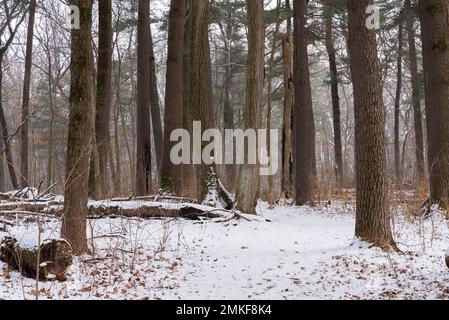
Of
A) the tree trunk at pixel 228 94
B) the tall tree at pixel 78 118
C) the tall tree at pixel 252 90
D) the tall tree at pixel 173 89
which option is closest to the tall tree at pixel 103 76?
the tall tree at pixel 173 89

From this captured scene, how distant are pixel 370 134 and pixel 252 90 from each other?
12.1 ft

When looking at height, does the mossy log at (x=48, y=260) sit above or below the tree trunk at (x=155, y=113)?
below

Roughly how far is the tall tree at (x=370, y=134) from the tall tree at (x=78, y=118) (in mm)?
3655

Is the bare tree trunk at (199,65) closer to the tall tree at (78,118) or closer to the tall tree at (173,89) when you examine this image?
the tall tree at (173,89)

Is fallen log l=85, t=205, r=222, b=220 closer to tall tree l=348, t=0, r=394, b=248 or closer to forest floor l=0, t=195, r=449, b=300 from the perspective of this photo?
forest floor l=0, t=195, r=449, b=300

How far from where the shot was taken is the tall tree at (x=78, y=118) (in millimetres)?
5676

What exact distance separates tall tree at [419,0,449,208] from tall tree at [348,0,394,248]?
128 inches

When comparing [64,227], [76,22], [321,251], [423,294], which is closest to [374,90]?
[321,251]

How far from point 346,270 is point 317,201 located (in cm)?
769

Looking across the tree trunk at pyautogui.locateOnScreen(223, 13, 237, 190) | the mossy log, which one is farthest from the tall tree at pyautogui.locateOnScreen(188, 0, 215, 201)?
the tree trunk at pyautogui.locateOnScreen(223, 13, 237, 190)

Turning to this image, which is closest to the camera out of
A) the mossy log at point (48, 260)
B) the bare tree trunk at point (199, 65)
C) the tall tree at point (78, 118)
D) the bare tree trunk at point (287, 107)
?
the mossy log at point (48, 260)

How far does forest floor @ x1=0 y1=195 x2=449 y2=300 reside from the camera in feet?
15.8

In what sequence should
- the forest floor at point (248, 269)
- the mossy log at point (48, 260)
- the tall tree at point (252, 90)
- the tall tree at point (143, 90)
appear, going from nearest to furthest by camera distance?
the forest floor at point (248, 269), the mossy log at point (48, 260), the tall tree at point (252, 90), the tall tree at point (143, 90)

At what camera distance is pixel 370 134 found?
630 cm
